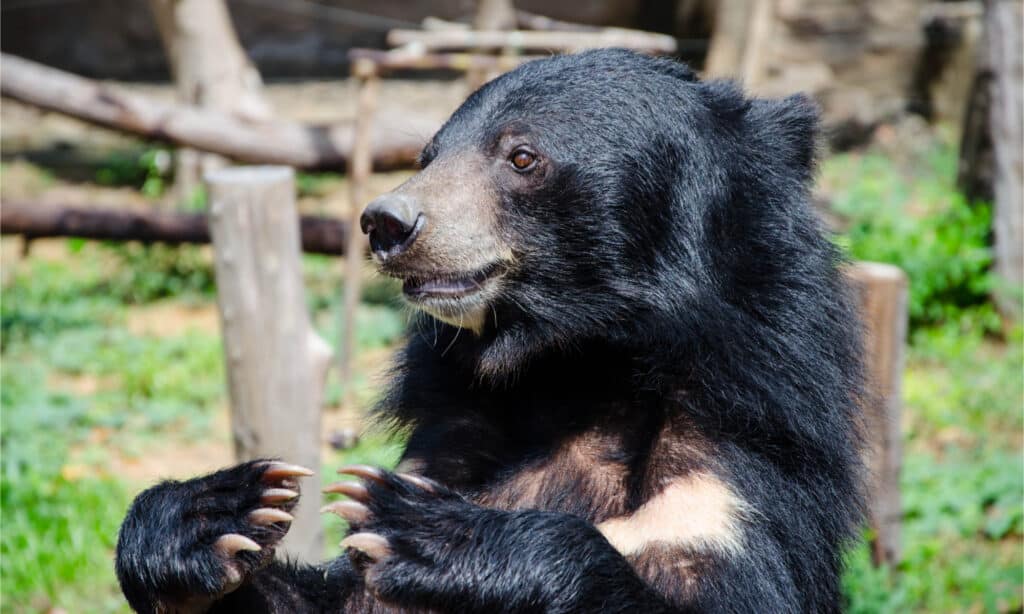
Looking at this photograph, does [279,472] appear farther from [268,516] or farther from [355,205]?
[355,205]

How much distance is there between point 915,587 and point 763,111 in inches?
107

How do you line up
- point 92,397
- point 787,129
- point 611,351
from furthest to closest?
point 92,397
point 787,129
point 611,351

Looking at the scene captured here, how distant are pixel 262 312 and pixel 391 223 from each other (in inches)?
71.3

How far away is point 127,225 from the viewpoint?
27.6ft

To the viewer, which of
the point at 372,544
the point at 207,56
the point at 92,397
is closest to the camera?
the point at 372,544

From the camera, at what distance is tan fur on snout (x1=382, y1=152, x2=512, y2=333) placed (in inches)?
104

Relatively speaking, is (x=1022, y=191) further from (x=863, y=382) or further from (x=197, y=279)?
(x=197, y=279)

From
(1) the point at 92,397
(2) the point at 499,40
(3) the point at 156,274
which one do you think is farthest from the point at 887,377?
(3) the point at 156,274

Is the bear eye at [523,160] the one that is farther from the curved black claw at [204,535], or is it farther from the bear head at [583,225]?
the curved black claw at [204,535]

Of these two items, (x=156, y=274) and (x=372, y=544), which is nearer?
(x=372, y=544)

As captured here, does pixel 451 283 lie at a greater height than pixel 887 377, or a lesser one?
greater

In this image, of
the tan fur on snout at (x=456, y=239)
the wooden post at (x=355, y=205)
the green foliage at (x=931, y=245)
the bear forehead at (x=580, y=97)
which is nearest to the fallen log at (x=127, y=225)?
the wooden post at (x=355, y=205)

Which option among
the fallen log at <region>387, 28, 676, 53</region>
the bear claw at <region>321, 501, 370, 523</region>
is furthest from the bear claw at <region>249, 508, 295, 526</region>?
the fallen log at <region>387, 28, 676, 53</region>

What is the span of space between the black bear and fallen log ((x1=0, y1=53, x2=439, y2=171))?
221 inches
